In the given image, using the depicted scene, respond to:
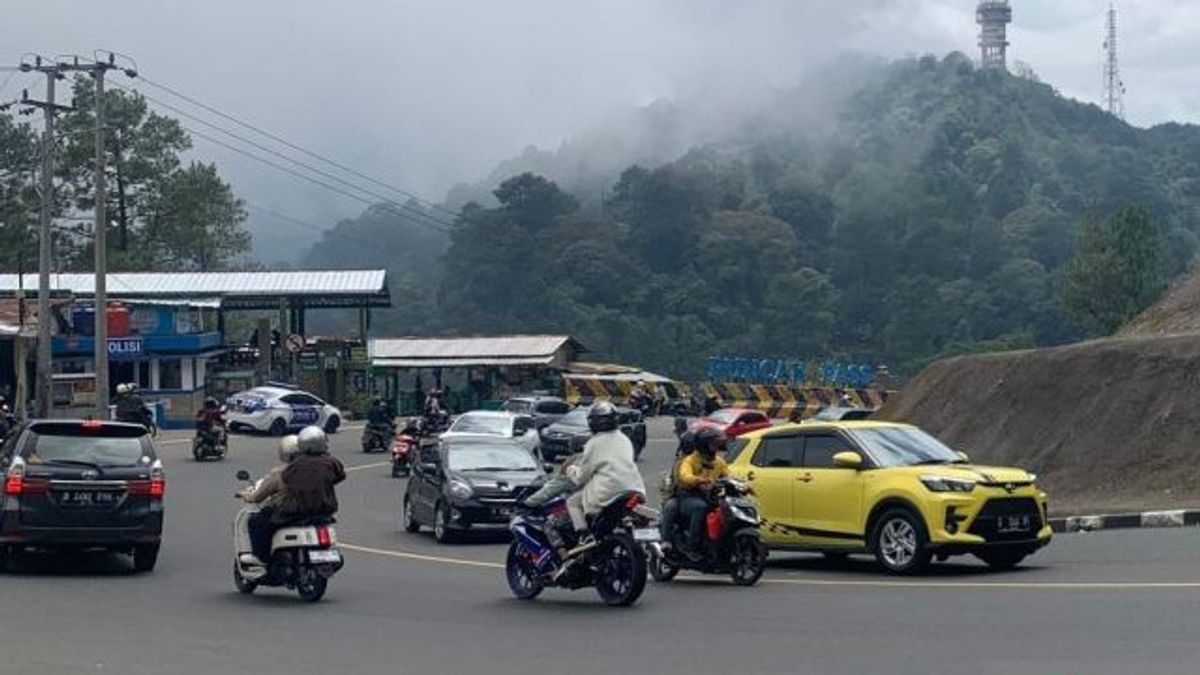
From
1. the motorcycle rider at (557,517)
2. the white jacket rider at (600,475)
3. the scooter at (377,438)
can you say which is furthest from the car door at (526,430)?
the white jacket rider at (600,475)

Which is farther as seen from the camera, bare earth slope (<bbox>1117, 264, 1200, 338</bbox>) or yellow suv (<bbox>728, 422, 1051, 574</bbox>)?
bare earth slope (<bbox>1117, 264, 1200, 338</bbox>)

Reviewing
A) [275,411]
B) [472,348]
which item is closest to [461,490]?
[275,411]

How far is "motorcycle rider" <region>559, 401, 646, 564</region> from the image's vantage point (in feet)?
54.1

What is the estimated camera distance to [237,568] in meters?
18.5

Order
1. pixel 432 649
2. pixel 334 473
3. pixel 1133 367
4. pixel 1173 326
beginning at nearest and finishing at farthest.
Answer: pixel 432 649 < pixel 334 473 < pixel 1133 367 < pixel 1173 326

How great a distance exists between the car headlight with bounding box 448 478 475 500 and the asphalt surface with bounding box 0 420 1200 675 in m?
4.17

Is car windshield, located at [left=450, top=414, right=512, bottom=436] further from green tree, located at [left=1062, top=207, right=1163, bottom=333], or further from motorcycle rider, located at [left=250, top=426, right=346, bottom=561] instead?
green tree, located at [left=1062, top=207, right=1163, bottom=333]

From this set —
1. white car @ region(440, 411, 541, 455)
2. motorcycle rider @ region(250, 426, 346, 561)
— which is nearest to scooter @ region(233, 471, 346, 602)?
motorcycle rider @ region(250, 426, 346, 561)

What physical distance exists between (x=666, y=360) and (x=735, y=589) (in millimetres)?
89182

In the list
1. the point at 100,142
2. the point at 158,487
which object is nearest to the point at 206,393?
the point at 100,142

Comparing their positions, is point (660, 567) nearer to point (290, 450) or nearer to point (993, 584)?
point (993, 584)

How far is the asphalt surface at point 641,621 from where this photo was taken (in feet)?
42.6

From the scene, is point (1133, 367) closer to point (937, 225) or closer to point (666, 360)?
point (666, 360)

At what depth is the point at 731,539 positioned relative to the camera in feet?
59.5
